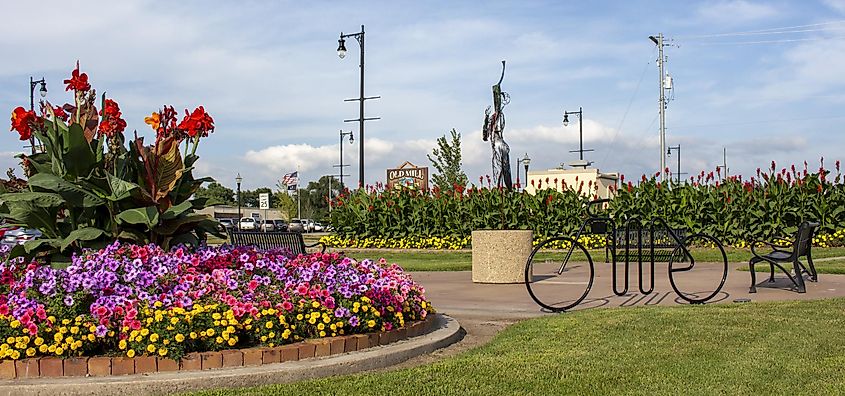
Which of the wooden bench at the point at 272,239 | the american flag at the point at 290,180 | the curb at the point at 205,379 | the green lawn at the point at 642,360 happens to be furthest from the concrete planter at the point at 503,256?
the american flag at the point at 290,180

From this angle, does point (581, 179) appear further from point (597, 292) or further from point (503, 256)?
point (597, 292)

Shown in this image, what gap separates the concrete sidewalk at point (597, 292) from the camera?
28.8 feet

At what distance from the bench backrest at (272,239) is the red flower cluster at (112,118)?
13.0ft

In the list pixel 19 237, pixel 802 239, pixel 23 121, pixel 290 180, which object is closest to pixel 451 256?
pixel 19 237

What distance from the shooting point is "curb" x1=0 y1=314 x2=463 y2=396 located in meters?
4.81

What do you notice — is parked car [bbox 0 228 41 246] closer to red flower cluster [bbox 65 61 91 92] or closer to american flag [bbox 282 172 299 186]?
red flower cluster [bbox 65 61 91 92]

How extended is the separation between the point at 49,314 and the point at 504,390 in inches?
112

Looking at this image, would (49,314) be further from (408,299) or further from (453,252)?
(453,252)

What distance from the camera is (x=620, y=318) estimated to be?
23.9ft

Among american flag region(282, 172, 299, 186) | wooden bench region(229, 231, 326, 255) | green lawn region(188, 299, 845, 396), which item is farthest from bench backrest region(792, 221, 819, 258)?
american flag region(282, 172, 299, 186)

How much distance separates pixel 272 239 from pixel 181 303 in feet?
17.5

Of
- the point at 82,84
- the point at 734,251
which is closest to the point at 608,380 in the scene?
the point at 82,84

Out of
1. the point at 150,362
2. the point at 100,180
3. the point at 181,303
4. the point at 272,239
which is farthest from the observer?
the point at 272,239

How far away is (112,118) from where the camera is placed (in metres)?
6.79
